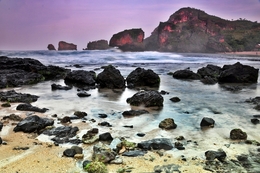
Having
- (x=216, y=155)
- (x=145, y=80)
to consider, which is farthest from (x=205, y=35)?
(x=216, y=155)

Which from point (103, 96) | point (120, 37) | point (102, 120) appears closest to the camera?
point (102, 120)

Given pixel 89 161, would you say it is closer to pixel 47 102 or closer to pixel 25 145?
pixel 25 145

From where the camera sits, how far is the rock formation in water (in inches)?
4404

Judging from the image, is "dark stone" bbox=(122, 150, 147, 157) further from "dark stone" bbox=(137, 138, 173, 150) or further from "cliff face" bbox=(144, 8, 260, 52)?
"cliff face" bbox=(144, 8, 260, 52)

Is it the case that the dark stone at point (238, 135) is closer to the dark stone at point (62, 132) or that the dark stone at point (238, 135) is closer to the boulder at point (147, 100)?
the boulder at point (147, 100)

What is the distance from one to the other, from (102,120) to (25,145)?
227 cm

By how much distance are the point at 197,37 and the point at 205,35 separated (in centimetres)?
406

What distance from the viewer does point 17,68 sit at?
17.4 metres

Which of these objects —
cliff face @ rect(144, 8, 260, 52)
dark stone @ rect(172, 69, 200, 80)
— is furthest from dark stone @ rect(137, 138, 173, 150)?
cliff face @ rect(144, 8, 260, 52)

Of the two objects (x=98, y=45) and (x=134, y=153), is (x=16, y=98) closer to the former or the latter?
(x=134, y=153)

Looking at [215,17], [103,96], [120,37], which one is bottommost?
[103,96]

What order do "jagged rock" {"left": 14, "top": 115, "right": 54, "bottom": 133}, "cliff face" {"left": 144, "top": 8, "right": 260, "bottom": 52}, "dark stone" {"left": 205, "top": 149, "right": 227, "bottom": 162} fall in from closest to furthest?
"dark stone" {"left": 205, "top": 149, "right": 227, "bottom": 162}, "jagged rock" {"left": 14, "top": 115, "right": 54, "bottom": 133}, "cliff face" {"left": 144, "top": 8, "right": 260, "bottom": 52}

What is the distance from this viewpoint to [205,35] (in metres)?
114

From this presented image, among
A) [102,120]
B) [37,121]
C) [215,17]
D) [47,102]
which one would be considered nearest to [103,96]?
[47,102]
